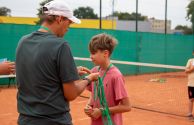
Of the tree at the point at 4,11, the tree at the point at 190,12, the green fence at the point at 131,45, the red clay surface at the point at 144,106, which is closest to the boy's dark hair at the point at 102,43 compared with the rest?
the red clay surface at the point at 144,106

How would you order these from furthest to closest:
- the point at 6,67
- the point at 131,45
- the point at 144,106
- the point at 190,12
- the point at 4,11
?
the point at 190,12 → the point at 4,11 → the point at 131,45 → the point at 144,106 → the point at 6,67

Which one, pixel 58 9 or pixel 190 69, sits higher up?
pixel 58 9

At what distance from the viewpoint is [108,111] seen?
2982 millimetres

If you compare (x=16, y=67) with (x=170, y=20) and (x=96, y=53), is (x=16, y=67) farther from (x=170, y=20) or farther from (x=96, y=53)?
(x=170, y=20)

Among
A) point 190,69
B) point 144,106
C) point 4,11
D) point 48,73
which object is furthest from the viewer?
point 4,11

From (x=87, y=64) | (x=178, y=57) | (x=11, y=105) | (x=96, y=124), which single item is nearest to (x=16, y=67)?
(x=96, y=124)

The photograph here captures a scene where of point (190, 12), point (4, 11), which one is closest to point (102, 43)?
point (4, 11)

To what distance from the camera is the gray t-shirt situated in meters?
2.35

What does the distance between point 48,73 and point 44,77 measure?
0.04 m

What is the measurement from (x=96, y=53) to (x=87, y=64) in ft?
46.3

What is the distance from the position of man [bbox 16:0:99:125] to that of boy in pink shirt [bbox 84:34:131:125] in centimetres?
52

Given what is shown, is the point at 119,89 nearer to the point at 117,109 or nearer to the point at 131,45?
the point at 117,109

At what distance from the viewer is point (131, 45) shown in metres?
19.5

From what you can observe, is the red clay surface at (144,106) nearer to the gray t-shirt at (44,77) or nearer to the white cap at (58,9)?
the gray t-shirt at (44,77)
